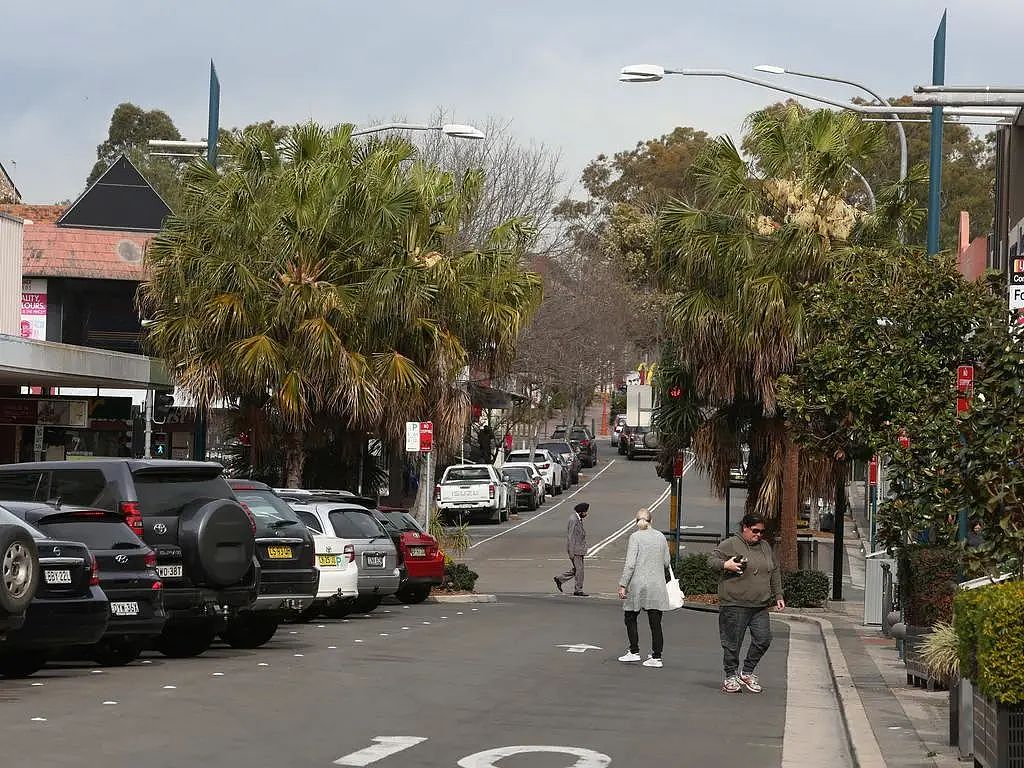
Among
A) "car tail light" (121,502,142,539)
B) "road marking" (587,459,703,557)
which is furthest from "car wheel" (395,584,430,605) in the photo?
"road marking" (587,459,703,557)

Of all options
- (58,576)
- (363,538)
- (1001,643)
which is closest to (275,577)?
(58,576)

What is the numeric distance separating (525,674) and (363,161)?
18.4 m

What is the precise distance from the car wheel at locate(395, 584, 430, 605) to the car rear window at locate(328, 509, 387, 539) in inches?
143

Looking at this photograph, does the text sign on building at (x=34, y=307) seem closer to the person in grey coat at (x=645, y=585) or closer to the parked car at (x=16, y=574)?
the person in grey coat at (x=645, y=585)

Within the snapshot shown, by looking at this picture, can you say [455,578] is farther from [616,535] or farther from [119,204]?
[119,204]

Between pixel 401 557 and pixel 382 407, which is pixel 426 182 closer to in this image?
pixel 382 407

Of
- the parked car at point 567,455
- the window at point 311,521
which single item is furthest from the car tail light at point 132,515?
the parked car at point 567,455

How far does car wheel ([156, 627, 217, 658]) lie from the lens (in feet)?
58.5

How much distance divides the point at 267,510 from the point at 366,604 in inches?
241

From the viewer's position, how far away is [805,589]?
98.8ft

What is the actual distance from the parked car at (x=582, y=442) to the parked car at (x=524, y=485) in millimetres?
18128

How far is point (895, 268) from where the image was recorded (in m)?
19.8

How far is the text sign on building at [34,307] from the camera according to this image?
161 ft

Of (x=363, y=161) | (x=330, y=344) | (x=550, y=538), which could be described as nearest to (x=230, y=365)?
(x=330, y=344)
